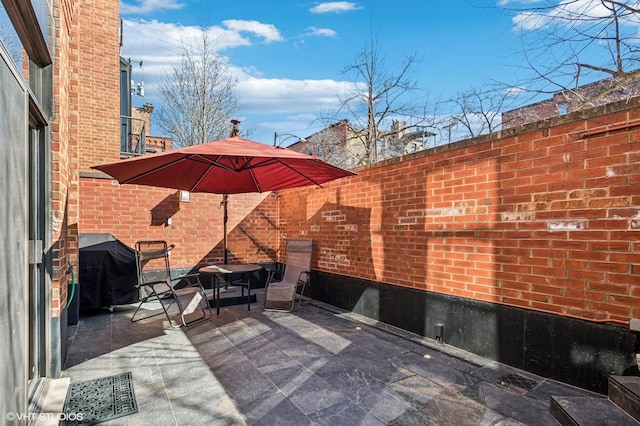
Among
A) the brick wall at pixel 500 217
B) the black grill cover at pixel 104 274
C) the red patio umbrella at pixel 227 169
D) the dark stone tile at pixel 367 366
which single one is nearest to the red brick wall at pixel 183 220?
the brick wall at pixel 500 217

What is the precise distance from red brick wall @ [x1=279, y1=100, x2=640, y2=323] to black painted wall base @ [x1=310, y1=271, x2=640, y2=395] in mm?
102

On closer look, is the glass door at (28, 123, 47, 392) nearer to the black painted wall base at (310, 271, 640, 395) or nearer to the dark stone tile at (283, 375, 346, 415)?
the dark stone tile at (283, 375, 346, 415)

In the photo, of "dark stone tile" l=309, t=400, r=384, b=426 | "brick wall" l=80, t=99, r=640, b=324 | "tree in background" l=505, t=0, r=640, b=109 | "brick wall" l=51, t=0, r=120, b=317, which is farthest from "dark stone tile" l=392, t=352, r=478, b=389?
"brick wall" l=51, t=0, r=120, b=317

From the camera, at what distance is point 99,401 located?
2.53 meters

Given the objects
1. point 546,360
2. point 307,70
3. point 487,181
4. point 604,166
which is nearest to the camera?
point 604,166

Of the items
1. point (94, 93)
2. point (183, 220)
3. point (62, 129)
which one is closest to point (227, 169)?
point (183, 220)

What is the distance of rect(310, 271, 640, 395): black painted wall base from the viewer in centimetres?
254

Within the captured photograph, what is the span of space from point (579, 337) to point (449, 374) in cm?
107

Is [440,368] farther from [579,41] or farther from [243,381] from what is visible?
[579,41]

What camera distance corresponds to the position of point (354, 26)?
1097 cm

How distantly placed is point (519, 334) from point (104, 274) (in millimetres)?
5397

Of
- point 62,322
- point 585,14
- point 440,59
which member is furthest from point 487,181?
point 440,59

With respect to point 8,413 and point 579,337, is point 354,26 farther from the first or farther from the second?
point 8,413

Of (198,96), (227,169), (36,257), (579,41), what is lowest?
(36,257)
